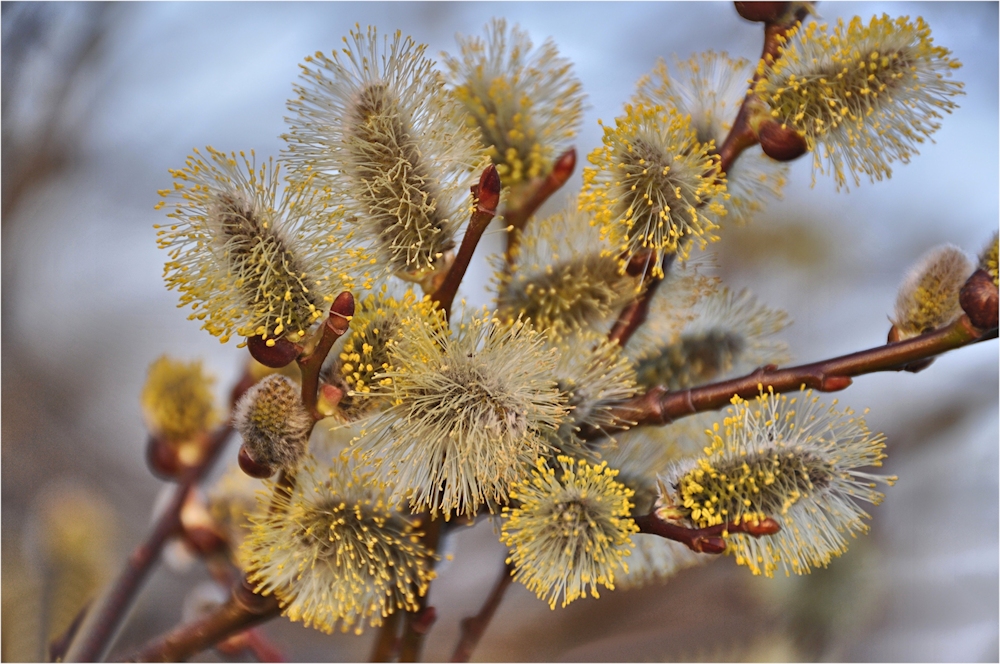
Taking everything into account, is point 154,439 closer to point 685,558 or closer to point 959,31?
point 685,558

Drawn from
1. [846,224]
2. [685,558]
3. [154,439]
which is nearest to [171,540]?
[154,439]

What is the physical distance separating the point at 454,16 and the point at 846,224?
1.62ft

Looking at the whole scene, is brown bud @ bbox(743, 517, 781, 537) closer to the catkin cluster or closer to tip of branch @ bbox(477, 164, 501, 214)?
the catkin cluster

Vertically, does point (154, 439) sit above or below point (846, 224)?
below

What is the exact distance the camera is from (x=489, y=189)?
0.35 m

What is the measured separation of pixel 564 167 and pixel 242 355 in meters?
0.40

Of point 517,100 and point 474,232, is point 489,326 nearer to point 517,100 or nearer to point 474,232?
point 474,232

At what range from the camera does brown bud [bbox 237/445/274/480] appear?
1.22 feet

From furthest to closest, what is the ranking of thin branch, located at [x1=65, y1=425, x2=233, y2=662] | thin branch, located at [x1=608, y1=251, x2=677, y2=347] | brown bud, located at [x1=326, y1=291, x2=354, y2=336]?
1. thin branch, located at [x1=65, y1=425, x2=233, y2=662]
2. thin branch, located at [x1=608, y1=251, x2=677, y2=347]
3. brown bud, located at [x1=326, y1=291, x2=354, y2=336]

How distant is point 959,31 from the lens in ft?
2.11

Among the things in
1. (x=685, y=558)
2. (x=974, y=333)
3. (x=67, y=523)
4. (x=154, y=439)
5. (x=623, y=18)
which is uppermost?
(x=623, y=18)

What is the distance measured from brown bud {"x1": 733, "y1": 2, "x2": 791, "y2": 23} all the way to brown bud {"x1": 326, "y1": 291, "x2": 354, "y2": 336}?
1.10 ft

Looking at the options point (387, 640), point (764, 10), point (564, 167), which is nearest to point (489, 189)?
Result: point (564, 167)

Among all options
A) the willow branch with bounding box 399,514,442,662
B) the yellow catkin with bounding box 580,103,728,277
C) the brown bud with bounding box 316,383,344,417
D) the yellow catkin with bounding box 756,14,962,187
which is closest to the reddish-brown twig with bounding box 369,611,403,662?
the willow branch with bounding box 399,514,442,662
